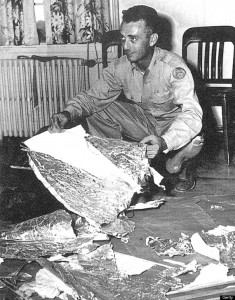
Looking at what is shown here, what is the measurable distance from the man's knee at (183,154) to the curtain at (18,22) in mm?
1704

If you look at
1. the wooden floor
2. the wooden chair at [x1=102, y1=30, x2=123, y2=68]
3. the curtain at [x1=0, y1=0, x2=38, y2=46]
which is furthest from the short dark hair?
the curtain at [x1=0, y1=0, x2=38, y2=46]

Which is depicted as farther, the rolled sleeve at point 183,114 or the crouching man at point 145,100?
the crouching man at point 145,100

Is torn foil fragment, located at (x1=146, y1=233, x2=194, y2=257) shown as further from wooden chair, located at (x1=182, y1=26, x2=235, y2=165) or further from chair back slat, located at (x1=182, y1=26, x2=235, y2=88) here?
chair back slat, located at (x1=182, y1=26, x2=235, y2=88)

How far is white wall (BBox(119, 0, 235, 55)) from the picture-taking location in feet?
10.8

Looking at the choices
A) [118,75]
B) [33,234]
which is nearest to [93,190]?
[33,234]

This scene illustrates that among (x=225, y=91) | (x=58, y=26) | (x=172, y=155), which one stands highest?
(x=58, y=26)

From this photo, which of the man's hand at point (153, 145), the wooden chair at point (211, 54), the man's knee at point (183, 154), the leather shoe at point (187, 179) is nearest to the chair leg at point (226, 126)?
the wooden chair at point (211, 54)

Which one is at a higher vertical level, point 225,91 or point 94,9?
point 94,9

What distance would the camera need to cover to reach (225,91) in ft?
9.20

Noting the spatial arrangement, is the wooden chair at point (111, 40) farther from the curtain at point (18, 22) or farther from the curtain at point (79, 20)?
the curtain at point (18, 22)

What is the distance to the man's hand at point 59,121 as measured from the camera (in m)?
1.81

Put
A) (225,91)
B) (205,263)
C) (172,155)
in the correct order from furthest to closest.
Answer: (225,91)
(172,155)
(205,263)

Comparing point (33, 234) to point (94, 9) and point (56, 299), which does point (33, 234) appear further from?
point (94, 9)

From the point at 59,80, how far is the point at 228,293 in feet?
8.35
